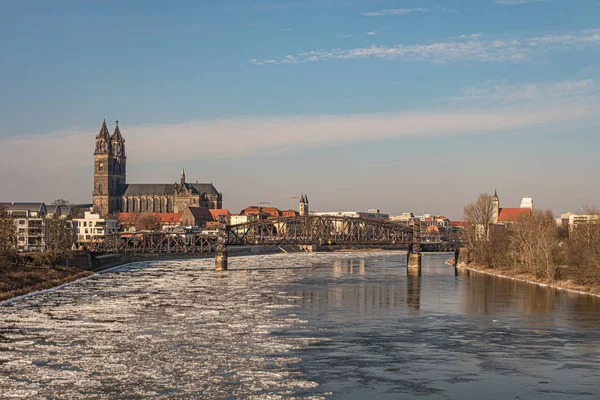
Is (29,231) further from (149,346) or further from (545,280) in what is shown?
(149,346)

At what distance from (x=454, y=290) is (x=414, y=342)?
33.6m

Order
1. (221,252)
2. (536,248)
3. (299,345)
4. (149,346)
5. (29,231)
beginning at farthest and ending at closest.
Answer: (29,231) → (221,252) → (536,248) → (299,345) → (149,346)

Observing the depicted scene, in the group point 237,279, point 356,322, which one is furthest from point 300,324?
point 237,279

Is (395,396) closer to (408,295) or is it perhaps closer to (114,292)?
(408,295)


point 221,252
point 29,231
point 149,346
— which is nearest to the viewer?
point 149,346

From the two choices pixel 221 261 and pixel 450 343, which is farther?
pixel 221 261

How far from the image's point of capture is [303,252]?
188750mm

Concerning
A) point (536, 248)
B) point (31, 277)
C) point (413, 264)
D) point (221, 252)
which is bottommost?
point (31, 277)

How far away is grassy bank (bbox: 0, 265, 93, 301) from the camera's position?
63531mm

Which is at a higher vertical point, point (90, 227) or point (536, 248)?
point (90, 227)

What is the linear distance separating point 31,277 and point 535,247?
5366cm

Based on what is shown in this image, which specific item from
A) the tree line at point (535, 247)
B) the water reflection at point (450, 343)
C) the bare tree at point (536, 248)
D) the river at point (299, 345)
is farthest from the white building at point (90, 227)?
the water reflection at point (450, 343)

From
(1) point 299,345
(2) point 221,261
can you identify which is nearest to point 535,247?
(2) point 221,261

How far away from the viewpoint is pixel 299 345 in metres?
36.1
